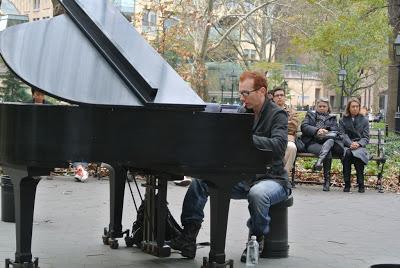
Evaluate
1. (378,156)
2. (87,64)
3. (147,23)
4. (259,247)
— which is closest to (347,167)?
(378,156)

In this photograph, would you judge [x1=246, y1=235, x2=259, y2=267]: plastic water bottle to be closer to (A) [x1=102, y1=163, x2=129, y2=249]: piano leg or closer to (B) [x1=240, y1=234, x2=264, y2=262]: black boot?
(B) [x1=240, y1=234, x2=264, y2=262]: black boot

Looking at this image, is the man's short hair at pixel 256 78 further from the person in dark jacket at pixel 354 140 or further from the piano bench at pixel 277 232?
the person in dark jacket at pixel 354 140

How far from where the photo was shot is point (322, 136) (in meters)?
13.1

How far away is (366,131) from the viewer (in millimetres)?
13305

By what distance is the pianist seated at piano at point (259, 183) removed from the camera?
6715 mm

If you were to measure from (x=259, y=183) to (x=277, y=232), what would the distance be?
1.96 feet

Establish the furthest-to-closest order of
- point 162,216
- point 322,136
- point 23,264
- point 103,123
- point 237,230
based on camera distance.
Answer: point 322,136, point 237,230, point 162,216, point 23,264, point 103,123

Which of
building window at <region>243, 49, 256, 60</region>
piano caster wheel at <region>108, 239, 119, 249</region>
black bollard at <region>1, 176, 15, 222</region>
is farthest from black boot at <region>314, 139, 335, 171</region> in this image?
building window at <region>243, 49, 256, 60</region>

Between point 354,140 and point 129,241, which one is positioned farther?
point 354,140

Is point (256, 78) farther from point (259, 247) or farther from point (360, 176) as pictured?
point (360, 176)

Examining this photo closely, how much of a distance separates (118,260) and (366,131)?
24.8 ft

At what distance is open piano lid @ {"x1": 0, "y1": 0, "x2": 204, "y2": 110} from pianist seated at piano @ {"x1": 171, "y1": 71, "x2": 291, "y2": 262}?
880mm

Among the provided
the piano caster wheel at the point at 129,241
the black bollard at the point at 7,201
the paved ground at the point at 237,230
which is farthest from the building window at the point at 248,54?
the piano caster wheel at the point at 129,241

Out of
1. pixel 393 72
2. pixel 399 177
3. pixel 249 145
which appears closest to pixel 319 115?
pixel 399 177
